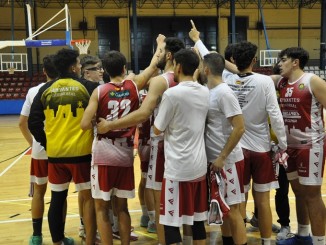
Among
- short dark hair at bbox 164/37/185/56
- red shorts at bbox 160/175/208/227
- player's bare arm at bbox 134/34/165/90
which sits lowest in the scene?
red shorts at bbox 160/175/208/227

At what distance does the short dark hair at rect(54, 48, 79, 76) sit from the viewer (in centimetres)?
318

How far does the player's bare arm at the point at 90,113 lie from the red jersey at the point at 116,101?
0.04 metres

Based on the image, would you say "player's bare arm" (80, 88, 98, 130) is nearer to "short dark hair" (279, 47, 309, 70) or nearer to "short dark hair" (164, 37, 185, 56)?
"short dark hair" (164, 37, 185, 56)

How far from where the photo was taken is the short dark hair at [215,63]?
2908 millimetres

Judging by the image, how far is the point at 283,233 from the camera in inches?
151

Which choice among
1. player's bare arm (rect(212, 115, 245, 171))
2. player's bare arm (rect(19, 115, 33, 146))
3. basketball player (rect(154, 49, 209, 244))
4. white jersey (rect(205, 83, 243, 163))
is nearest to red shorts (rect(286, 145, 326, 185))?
white jersey (rect(205, 83, 243, 163))

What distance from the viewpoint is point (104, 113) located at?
3039 millimetres

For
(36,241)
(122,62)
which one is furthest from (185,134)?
(36,241)

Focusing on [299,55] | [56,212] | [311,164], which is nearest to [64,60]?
[56,212]

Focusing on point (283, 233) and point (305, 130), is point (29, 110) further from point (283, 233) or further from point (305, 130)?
point (283, 233)

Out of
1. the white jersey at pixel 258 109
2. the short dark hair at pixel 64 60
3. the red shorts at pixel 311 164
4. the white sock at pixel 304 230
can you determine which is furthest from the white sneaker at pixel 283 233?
the short dark hair at pixel 64 60

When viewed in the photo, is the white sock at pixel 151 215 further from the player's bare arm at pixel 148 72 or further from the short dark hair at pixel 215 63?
the short dark hair at pixel 215 63

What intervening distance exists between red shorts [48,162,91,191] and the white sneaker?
6.36ft

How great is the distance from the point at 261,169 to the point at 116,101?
1363mm
